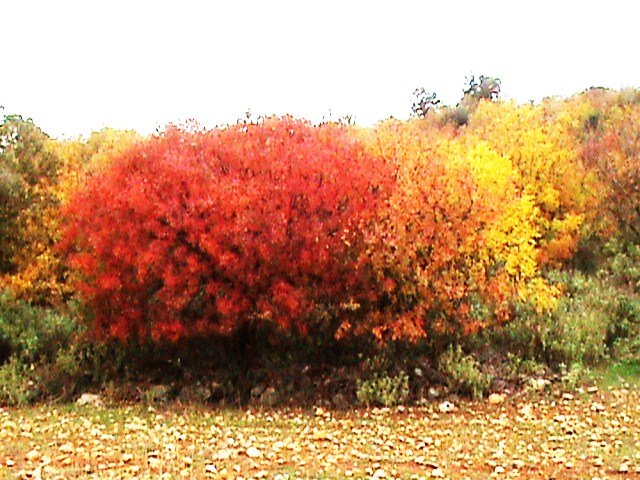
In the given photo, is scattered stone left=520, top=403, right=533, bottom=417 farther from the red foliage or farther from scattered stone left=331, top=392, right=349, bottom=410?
the red foliage

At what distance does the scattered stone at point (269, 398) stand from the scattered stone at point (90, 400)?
3.68 m

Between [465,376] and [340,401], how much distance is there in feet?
9.43

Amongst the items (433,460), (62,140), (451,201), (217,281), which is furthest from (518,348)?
(62,140)

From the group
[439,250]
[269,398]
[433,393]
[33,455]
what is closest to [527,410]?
[433,393]

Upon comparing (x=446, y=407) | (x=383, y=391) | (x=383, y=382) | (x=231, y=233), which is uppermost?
(x=231, y=233)

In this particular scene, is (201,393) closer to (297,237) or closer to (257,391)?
(257,391)

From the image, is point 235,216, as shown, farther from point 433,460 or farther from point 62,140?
A: point 62,140

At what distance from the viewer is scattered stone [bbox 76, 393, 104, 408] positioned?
Answer: 1797 centimetres

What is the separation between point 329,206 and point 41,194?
9835 mm

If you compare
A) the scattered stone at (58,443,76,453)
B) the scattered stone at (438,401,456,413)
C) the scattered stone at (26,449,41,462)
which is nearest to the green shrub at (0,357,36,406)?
the scattered stone at (58,443,76,453)

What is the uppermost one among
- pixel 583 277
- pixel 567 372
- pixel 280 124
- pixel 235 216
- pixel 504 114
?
pixel 504 114

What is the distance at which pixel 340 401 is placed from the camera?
676 inches

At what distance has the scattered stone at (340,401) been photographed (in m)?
17.0

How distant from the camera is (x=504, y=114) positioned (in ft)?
103
